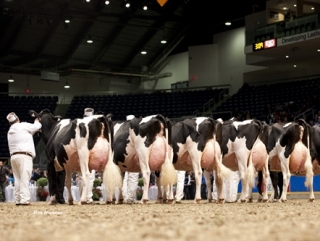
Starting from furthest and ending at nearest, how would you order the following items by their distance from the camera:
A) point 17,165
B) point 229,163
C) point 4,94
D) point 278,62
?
point 4,94 → point 278,62 → point 229,163 → point 17,165

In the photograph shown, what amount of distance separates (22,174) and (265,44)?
2348cm

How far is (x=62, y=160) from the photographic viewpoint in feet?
47.4

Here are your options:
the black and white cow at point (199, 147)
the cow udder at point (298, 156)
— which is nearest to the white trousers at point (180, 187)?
the black and white cow at point (199, 147)

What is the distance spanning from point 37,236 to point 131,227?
118cm

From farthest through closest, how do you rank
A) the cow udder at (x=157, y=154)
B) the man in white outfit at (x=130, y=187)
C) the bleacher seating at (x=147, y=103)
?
the bleacher seating at (x=147, y=103) < the man in white outfit at (x=130, y=187) < the cow udder at (x=157, y=154)

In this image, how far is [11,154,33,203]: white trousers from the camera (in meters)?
13.9

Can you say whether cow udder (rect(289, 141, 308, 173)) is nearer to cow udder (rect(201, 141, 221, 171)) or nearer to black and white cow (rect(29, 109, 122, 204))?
cow udder (rect(201, 141, 221, 171))

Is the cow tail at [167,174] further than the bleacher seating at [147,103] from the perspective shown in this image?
No

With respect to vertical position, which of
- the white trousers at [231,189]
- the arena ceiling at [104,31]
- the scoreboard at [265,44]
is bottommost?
the white trousers at [231,189]

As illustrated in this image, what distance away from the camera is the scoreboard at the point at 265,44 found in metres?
34.1

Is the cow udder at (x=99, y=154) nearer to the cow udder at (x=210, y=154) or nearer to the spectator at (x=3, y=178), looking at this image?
Answer: the cow udder at (x=210, y=154)

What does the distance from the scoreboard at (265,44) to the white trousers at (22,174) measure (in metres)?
22.9

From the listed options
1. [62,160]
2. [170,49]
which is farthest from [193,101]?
[62,160]

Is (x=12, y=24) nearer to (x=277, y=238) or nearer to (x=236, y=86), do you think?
(x=236, y=86)
